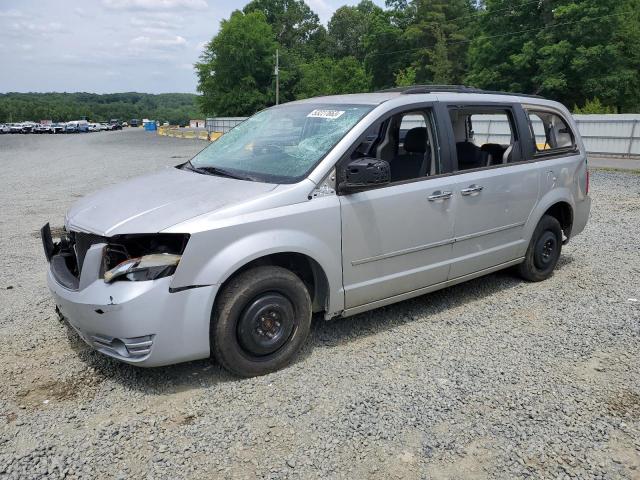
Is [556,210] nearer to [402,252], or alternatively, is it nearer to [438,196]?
[438,196]

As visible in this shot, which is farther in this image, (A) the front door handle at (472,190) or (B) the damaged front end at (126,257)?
(A) the front door handle at (472,190)

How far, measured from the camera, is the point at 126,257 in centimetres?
339

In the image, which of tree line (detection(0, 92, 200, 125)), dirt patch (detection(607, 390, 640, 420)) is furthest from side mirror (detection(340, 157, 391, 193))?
tree line (detection(0, 92, 200, 125))

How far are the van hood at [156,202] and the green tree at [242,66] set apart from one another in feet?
230

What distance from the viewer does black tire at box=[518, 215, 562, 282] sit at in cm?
557

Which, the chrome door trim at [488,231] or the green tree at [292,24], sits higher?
the green tree at [292,24]

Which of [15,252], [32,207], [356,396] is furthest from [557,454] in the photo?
[32,207]

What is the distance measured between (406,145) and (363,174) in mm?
1152

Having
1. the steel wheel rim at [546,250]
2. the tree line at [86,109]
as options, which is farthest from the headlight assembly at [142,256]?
the tree line at [86,109]

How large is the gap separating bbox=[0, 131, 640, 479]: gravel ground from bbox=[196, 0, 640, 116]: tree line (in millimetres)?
29181

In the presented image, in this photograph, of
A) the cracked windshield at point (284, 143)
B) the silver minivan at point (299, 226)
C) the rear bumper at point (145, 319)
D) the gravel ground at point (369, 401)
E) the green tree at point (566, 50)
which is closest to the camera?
the gravel ground at point (369, 401)

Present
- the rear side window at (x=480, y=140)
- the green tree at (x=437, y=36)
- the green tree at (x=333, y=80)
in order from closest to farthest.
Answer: the rear side window at (x=480, y=140)
the green tree at (x=437, y=36)
the green tree at (x=333, y=80)

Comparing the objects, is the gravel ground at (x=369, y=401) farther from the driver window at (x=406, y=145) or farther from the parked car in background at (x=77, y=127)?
the parked car in background at (x=77, y=127)

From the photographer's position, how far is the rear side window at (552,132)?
18.4 ft
